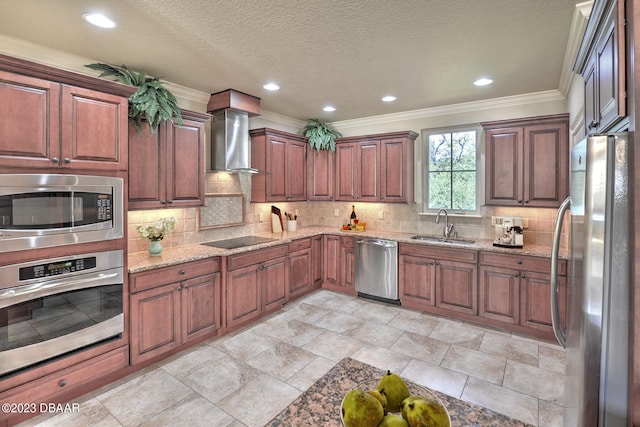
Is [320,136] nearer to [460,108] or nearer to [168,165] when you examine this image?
[460,108]

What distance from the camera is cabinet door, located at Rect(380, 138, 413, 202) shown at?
4734 millimetres

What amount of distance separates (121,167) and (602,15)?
3129 millimetres

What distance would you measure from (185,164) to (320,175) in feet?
7.94

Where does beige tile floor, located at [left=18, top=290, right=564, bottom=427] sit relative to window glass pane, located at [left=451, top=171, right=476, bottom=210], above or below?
below

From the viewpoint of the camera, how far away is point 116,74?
10.1 ft

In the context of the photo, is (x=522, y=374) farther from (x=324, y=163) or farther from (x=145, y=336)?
(x=324, y=163)

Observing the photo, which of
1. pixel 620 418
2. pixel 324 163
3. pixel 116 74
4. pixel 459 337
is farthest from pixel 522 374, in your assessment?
pixel 116 74

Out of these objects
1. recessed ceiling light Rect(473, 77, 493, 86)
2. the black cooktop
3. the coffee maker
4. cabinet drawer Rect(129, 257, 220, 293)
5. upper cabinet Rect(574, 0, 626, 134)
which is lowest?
cabinet drawer Rect(129, 257, 220, 293)

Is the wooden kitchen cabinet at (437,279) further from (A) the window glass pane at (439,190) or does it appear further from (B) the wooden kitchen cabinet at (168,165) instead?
(B) the wooden kitchen cabinet at (168,165)

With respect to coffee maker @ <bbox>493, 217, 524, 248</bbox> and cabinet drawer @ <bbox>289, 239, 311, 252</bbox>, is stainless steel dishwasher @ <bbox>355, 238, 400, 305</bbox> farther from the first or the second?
coffee maker @ <bbox>493, 217, 524, 248</bbox>

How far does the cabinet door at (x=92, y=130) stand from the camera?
237 centimetres

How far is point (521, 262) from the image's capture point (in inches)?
141

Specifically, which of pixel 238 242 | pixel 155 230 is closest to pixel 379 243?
pixel 238 242

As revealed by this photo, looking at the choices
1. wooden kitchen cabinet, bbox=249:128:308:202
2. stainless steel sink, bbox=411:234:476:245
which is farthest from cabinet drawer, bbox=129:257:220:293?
stainless steel sink, bbox=411:234:476:245
